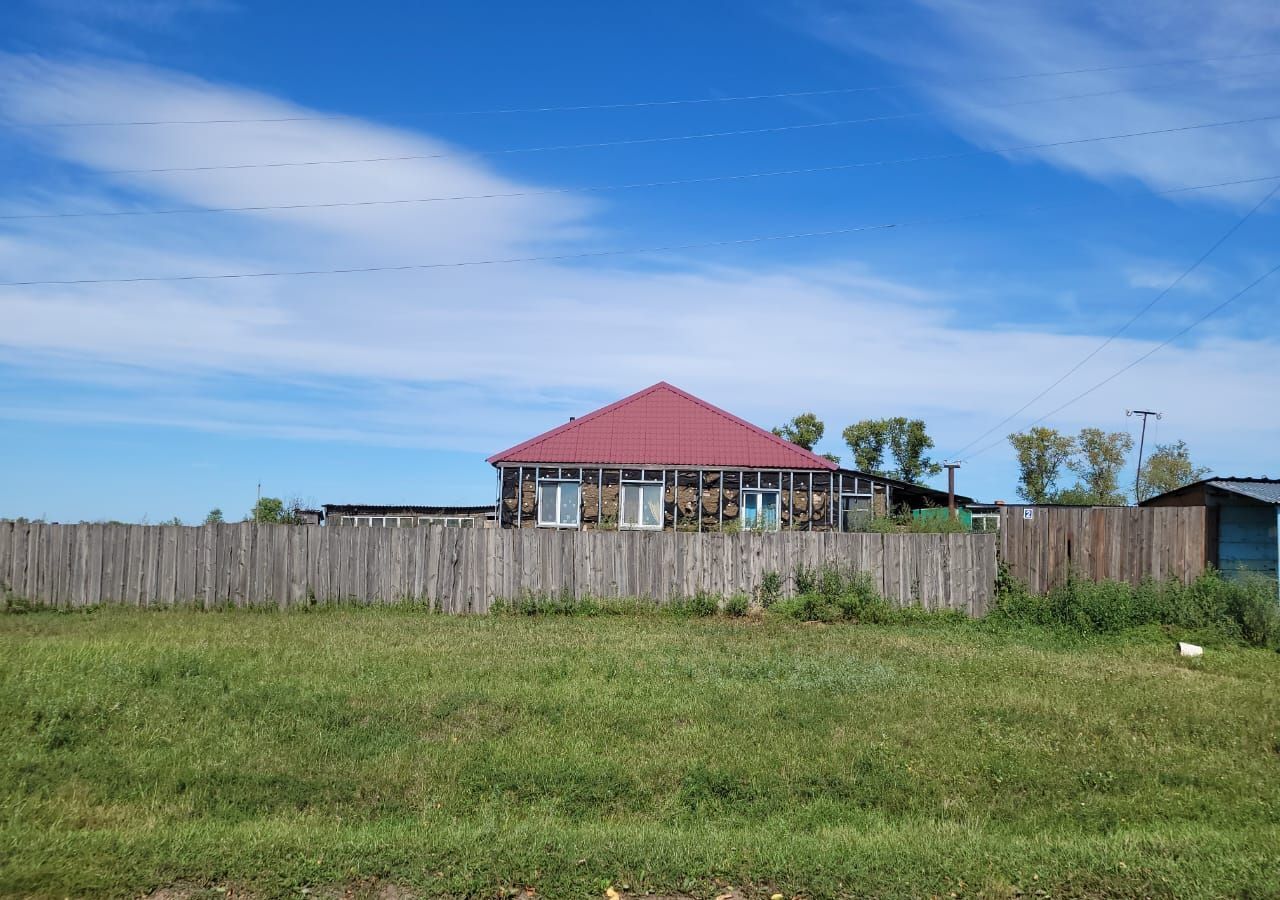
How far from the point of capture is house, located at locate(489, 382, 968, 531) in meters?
32.5

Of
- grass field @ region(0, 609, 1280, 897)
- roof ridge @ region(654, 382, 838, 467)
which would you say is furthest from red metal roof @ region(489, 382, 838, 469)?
grass field @ region(0, 609, 1280, 897)

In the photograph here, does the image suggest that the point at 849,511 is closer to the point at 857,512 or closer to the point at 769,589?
the point at 857,512

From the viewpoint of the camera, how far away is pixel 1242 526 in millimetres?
17719

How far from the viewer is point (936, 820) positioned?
7355 millimetres

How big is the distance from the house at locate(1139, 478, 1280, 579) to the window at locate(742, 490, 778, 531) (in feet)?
51.2

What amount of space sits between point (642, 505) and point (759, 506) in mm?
3790

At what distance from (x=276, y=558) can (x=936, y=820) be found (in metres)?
14.7

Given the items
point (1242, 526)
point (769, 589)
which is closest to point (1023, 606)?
point (1242, 526)

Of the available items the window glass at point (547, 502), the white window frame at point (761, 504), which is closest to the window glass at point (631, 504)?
the window glass at point (547, 502)

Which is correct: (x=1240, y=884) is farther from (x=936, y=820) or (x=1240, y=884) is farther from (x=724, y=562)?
(x=724, y=562)

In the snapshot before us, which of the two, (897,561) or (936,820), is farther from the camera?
(897,561)

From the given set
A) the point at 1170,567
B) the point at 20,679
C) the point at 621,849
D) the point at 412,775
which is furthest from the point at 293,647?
the point at 1170,567

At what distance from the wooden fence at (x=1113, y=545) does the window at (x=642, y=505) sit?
15740 millimetres

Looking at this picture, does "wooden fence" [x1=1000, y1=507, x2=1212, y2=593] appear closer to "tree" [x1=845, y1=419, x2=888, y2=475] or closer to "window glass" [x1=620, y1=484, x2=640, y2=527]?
"window glass" [x1=620, y1=484, x2=640, y2=527]
